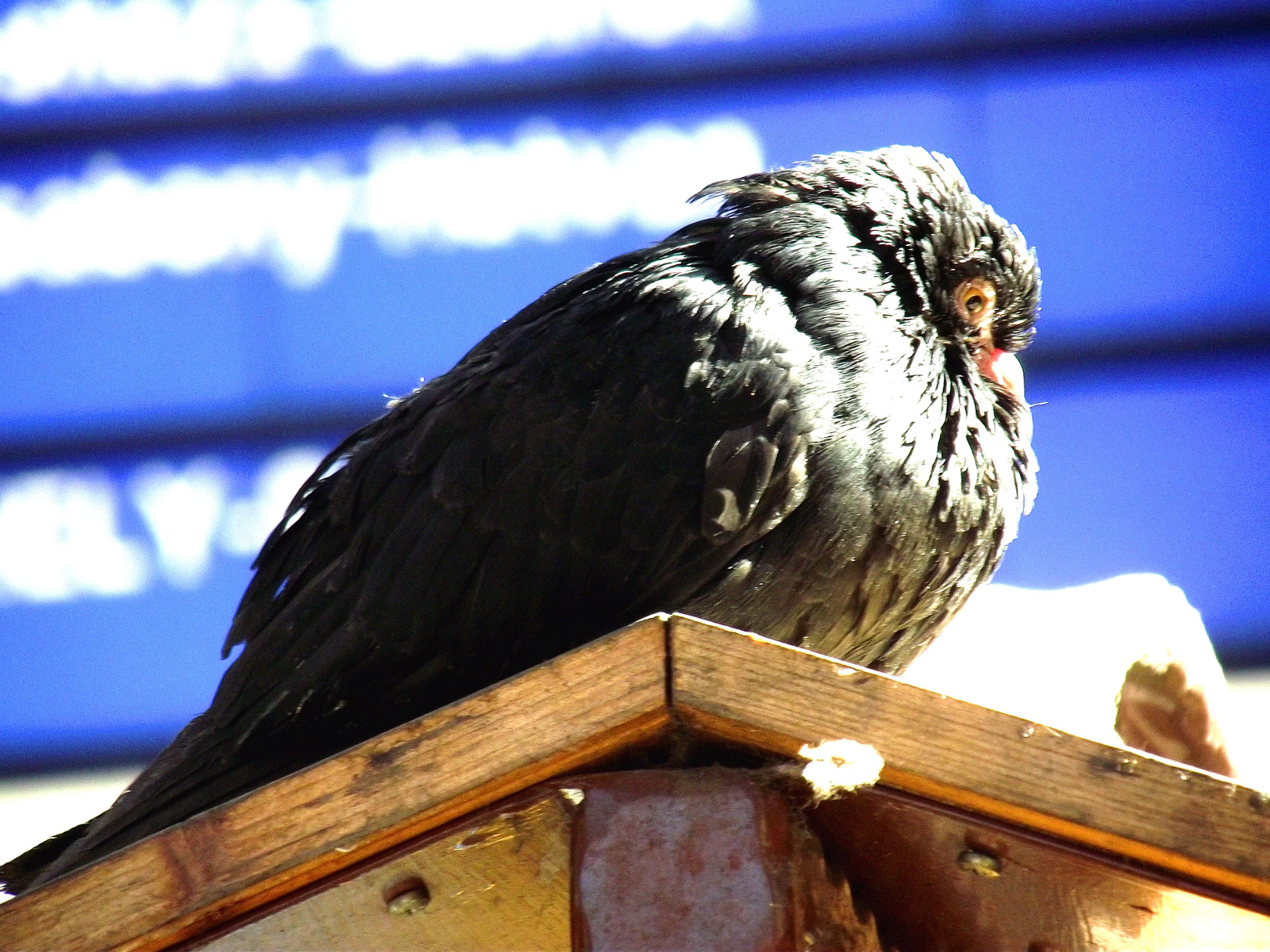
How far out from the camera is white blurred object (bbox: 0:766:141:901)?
5.10 m

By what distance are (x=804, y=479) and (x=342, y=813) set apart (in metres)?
0.77

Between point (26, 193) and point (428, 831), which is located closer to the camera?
point (428, 831)

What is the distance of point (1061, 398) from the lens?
5027mm

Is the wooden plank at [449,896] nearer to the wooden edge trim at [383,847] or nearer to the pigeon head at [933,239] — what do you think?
the wooden edge trim at [383,847]

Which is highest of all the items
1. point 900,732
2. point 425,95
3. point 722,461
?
point 425,95

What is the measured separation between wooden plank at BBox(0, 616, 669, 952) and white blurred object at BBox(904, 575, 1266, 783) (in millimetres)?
1229

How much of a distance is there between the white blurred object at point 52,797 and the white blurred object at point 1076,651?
3.69 m

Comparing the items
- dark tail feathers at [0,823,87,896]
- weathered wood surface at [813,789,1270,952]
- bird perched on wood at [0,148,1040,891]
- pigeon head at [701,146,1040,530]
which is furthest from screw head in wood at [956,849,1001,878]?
dark tail feathers at [0,823,87,896]

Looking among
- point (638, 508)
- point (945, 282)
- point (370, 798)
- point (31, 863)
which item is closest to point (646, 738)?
point (370, 798)

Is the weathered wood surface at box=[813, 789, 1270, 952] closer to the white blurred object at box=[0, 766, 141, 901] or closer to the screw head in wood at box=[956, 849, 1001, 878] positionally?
the screw head in wood at box=[956, 849, 1001, 878]

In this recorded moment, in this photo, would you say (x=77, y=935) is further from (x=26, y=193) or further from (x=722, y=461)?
(x=26, y=193)

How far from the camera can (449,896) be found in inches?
45.7

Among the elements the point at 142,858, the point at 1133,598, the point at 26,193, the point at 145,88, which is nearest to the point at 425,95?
the point at 145,88

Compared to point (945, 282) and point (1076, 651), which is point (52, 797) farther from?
point (945, 282)
